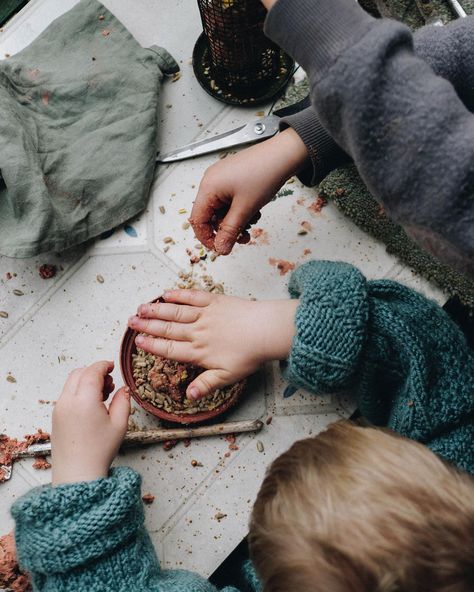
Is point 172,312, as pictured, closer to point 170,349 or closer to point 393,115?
point 170,349

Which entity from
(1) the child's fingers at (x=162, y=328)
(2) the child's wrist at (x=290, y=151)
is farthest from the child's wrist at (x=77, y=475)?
(2) the child's wrist at (x=290, y=151)

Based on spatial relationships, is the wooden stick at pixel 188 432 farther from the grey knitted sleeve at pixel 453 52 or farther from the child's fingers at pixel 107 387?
the grey knitted sleeve at pixel 453 52

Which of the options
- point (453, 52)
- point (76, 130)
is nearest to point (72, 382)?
point (76, 130)

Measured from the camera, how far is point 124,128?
104 cm

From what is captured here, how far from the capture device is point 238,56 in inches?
40.1

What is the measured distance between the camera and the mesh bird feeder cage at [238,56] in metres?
0.95

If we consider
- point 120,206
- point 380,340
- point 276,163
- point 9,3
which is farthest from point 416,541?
point 9,3

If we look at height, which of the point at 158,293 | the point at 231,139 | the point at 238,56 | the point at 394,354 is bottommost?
the point at 158,293

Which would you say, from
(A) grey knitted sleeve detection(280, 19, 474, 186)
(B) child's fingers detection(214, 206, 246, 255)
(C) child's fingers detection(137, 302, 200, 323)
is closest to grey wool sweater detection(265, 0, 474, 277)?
(A) grey knitted sleeve detection(280, 19, 474, 186)

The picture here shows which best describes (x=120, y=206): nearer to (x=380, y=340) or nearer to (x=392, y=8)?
(x=380, y=340)

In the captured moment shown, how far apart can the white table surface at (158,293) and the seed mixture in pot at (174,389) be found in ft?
0.17

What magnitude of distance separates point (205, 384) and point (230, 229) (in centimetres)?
23

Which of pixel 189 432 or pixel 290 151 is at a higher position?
pixel 290 151

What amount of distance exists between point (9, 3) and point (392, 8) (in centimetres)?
75
